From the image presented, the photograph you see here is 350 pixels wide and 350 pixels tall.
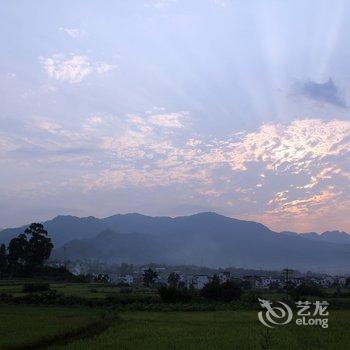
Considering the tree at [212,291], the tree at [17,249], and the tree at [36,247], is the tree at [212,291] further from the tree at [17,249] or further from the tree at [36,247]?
the tree at [17,249]

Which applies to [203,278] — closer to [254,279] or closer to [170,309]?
[254,279]

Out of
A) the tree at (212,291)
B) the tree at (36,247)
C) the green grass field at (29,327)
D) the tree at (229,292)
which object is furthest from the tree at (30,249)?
the green grass field at (29,327)

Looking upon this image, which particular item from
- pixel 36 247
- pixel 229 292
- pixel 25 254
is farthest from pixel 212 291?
pixel 25 254

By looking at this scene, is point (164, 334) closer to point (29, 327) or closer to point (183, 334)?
point (183, 334)

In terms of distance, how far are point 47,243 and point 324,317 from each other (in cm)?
5158

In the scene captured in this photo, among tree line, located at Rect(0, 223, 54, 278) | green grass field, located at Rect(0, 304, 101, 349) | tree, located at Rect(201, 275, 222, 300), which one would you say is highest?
tree line, located at Rect(0, 223, 54, 278)

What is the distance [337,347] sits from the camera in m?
18.0

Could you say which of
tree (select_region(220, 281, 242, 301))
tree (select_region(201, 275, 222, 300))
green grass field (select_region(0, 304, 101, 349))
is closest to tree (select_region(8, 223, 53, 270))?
tree (select_region(201, 275, 222, 300))

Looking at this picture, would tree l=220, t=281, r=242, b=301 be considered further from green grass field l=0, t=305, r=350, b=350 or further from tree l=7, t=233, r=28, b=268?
tree l=7, t=233, r=28, b=268

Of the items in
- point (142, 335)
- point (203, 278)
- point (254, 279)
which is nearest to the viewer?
point (142, 335)

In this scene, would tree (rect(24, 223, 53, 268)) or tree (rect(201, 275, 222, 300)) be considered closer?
tree (rect(201, 275, 222, 300))

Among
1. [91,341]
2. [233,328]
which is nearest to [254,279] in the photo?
[233,328]

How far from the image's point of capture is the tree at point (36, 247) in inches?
2842

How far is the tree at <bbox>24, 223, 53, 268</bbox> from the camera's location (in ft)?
237
